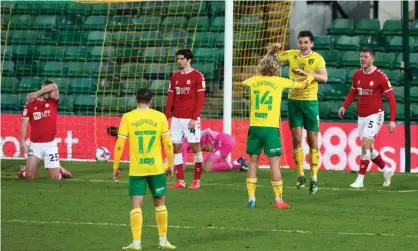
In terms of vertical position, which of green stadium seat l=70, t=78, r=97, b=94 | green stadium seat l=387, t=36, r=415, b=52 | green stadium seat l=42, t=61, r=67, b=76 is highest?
green stadium seat l=387, t=36, r=415, b=52

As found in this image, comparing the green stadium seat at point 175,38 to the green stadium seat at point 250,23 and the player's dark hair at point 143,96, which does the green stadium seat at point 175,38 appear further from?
the player's dark hair at point 143,96

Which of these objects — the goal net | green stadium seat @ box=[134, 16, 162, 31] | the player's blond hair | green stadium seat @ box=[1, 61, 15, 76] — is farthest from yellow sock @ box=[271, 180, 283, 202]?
green stadium seat @ box=[1, 61, 15, 76]

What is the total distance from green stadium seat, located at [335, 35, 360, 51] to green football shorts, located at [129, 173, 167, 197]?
45.8 feet

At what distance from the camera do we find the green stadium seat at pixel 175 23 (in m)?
24.8

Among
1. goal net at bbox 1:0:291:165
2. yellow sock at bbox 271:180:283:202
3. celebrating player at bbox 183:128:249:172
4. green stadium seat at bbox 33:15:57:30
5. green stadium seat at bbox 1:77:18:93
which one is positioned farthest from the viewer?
green stadium seat at bbox 33:15:57:30

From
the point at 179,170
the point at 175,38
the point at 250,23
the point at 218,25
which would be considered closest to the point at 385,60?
A: the point at 250,23

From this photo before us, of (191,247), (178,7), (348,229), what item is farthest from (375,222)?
(178,7)

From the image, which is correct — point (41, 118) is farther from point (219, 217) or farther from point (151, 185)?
point (151, 185)

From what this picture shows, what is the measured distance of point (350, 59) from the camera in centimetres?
2391

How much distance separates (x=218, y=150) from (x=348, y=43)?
5507mm

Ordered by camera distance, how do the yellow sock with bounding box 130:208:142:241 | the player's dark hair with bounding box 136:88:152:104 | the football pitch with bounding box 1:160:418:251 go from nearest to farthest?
the yellow sock with bounding box 130:208:142:241 < the player's dark hair with bounding box 136:88:152:104 < the football pitch with bounding box 1:160:418:251

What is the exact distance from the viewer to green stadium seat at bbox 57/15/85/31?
25.6m

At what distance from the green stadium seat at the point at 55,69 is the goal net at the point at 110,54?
22 mm

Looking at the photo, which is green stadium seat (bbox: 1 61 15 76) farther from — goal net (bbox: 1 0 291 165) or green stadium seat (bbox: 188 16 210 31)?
green stadium seat (bbox: 188 16 210 31)
